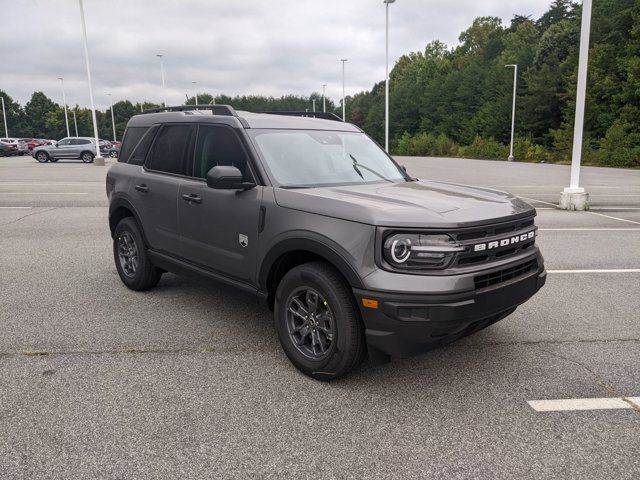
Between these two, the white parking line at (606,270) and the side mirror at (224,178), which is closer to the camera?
the side mirror at (224,178)

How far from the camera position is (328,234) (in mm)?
3371

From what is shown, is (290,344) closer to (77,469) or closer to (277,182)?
(277,182)

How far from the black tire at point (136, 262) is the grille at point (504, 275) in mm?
3408

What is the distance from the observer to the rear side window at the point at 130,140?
5.57 meters

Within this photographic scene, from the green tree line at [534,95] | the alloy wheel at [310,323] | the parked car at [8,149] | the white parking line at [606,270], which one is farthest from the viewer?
the parked car at [8,149]

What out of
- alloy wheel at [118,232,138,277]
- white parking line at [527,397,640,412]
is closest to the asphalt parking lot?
white parking line at [527,397,640,412]

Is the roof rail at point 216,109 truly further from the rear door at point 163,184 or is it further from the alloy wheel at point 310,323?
the alloy wheel at point 310,323

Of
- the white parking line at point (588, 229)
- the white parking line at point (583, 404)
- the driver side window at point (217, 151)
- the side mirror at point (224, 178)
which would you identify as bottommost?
the white parking line at point (588, 229)

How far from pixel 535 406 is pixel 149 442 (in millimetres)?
2314

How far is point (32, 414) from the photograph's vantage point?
3.15 meters

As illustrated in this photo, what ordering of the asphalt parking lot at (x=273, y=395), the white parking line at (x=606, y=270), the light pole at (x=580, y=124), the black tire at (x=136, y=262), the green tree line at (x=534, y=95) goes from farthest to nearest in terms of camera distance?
the green tree line at (x=534, y=95) → the light pole at (x=580, y=124) → the white parking line at (x=606, y=270) → the black tire at (x=136, y=262) → the asphalt parking lot at (x=273, y=395)

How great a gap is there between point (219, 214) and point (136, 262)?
179cm

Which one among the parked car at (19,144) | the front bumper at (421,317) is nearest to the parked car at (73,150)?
the parked car at (19,144)

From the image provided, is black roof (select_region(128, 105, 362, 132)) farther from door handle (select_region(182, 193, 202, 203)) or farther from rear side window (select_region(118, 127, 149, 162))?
door handle (select_region(182, 193, 202, 203))
